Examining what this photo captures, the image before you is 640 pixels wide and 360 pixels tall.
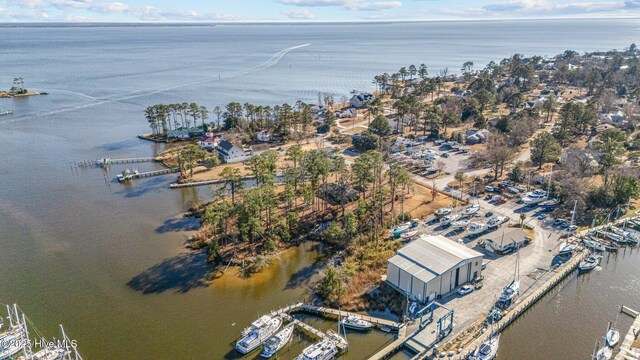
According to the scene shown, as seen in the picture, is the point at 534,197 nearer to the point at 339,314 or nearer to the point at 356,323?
the point at 356,323

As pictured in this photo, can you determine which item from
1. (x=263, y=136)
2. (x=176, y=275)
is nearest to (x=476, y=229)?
(x=176, y=275)

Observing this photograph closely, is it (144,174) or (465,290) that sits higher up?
(144,174)

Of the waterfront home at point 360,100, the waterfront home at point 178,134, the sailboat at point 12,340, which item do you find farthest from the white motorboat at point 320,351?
the waterfront home at point 360,100

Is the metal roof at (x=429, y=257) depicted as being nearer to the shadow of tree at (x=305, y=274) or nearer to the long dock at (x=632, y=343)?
the shadow of tree at (x=305, y=274)

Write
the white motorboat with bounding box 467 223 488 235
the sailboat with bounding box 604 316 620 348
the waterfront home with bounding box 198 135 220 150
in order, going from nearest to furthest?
1. the sailboat with bounding box 604 316 620 348
2. the white motorboat with bounding box 467 223 488 235
3. the waterfront home with bounding box 198 135 220 150

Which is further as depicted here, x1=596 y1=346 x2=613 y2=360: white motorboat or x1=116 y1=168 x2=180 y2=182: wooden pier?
x1=116 y1=168 x2=180 y2=182: wooden pier

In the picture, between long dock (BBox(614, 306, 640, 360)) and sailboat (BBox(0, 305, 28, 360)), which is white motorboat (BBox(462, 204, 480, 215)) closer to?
long dock (BBox(614, 306, 640, 360))

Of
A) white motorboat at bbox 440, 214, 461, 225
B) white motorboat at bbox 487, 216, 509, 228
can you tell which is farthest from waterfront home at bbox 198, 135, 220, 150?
white motorboat at bbox 487, 216, 509, 228
